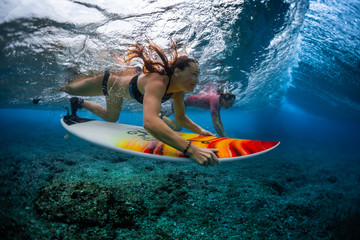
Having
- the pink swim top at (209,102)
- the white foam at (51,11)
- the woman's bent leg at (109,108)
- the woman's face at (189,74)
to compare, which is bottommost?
the woman's bent leg at (109,108)

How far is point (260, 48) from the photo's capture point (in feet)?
25.4

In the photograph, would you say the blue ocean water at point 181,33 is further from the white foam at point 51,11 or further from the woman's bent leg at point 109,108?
the woman's bent leg at point 109,108

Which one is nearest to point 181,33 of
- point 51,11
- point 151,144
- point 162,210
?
point 51,11

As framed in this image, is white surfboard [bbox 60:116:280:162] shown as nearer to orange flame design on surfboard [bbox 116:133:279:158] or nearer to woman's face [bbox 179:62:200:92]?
orange flame design on surfboard [bbox 116:133:279:158]

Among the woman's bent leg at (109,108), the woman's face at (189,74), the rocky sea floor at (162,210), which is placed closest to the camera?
the rocky sea floor at (162,210)

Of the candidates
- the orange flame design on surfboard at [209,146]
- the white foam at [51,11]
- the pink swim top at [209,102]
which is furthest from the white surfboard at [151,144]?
the white foam at [51,11]

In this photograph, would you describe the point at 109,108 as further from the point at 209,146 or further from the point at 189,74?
the point at 209,146

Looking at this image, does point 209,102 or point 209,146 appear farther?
point 209,102

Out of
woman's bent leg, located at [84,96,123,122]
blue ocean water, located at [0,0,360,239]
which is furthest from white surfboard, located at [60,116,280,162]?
blue ocean water, located at [0,0,360,239]

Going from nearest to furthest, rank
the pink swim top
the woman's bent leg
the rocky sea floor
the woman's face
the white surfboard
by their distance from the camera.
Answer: the rocky sea floor, the white surfboard, the woman's face, the woman's bent leg, the pink swim top

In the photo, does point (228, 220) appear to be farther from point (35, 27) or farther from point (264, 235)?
point (35, 27)

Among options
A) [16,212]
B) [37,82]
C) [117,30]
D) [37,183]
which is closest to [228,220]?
[16,212]

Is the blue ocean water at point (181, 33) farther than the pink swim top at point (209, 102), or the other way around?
the pink swim top at point (209, 102)

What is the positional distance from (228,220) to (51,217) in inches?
112
